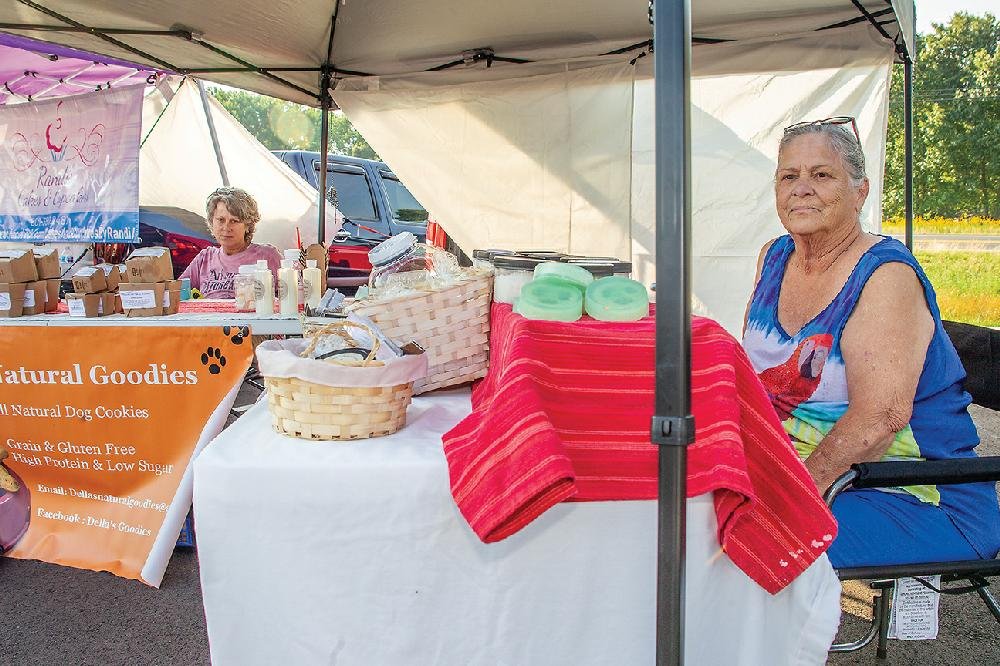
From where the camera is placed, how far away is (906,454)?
1678 millimetres

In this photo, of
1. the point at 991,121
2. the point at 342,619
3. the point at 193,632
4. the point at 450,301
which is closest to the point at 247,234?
the point at 193,632

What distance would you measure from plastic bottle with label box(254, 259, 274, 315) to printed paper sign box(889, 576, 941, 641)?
7.27ft

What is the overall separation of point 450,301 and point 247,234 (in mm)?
2733

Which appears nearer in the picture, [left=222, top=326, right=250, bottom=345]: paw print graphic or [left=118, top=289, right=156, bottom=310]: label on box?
[left=222, top=326, right=250, bottom=345]: paw print graphic

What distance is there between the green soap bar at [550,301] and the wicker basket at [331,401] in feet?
0.90

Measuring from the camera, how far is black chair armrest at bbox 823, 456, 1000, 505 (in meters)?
1.42

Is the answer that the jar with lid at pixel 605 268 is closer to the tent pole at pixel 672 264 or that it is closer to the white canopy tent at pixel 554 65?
the tent pole at pixel 672 264

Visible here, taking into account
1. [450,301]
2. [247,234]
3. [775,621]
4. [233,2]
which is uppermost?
[233,2]

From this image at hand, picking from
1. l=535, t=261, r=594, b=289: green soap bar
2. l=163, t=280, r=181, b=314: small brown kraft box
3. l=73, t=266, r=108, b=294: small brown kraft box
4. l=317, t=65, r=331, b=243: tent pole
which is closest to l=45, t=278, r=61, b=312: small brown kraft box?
l=73, t=266, r=108, b=294: small brown kraft box

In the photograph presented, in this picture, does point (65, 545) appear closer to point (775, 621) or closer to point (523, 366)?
point (523, 366)

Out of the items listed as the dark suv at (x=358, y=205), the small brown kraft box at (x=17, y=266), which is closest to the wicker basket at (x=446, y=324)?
the small brown kraft box at (x=17, y=266)

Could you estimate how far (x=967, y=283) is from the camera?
515 inches

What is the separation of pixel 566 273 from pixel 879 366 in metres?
0.73

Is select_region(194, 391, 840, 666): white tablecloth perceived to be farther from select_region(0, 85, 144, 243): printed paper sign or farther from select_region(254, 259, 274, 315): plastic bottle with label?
select_region(0, 85, 144, 243): printed paper sign
